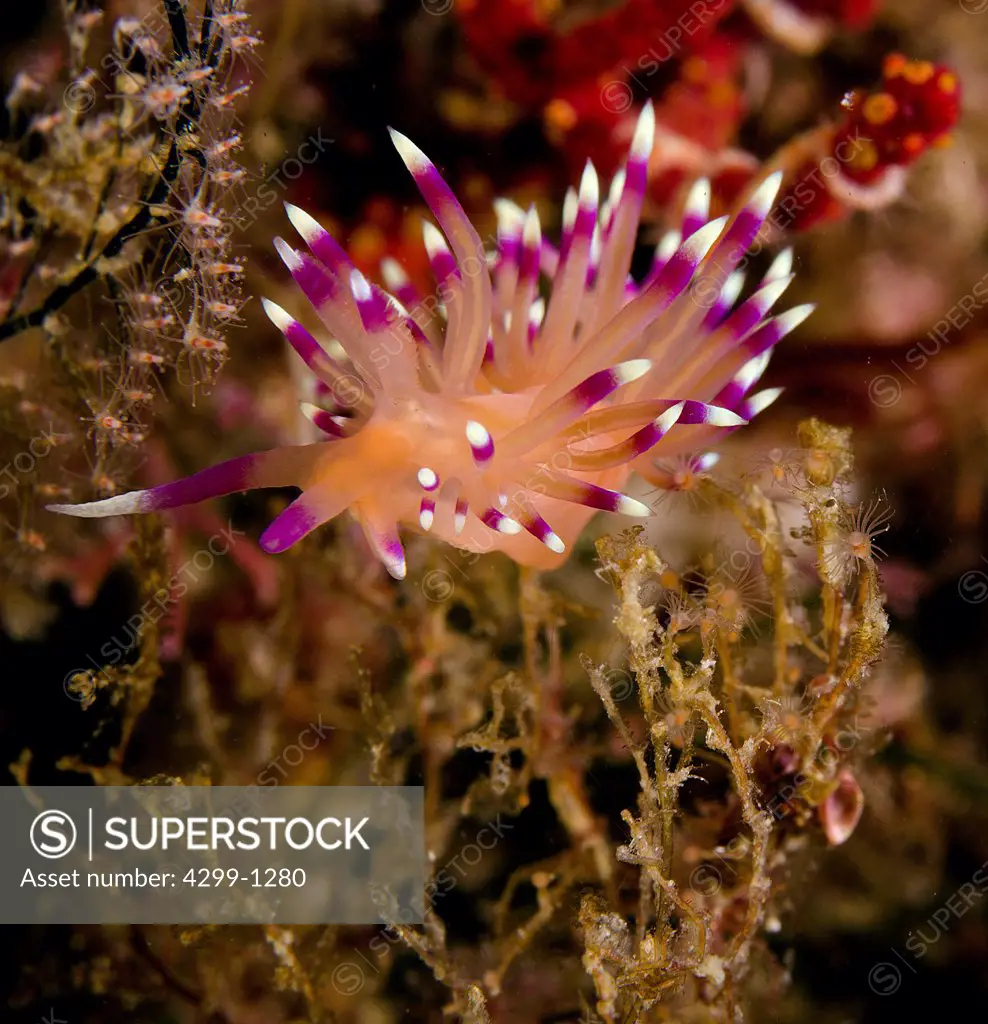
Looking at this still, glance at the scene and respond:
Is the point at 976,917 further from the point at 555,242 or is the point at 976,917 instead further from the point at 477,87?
the point at 477,87

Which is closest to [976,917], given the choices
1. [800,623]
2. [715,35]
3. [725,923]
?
[725,923]

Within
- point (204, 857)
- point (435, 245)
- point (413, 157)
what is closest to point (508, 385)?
point (435, 245)

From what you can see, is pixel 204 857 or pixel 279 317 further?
pixel 204 857

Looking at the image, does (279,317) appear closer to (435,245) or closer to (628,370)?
(435,245)

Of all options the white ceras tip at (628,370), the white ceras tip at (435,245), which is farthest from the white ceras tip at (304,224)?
the white ceras tip at (628,370)

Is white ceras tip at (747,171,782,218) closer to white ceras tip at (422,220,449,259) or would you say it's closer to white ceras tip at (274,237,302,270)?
white ceras tip at (422,220,449,259)
